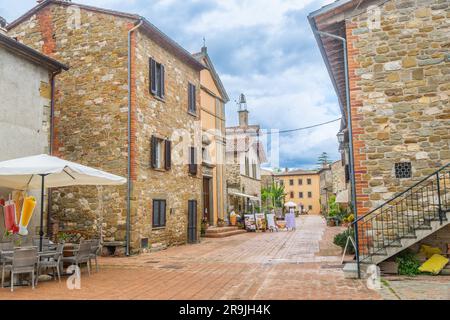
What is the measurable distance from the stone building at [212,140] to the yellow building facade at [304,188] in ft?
156

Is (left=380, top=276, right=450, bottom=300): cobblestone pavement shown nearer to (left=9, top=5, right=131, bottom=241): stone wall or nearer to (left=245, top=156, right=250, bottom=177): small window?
(left=9, top=5, right=131, bottom=241): stone wall

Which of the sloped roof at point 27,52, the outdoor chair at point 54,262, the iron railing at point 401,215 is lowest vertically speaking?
the outdoor chair at point 54,262

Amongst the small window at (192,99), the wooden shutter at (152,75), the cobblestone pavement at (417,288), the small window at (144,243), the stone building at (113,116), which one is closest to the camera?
the cobblestone pavement at (417,288)

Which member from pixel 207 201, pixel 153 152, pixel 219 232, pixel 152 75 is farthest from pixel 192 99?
pixel 219 232

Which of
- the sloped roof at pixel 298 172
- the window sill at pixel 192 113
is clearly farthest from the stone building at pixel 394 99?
the sloped roof at pixel 298 172

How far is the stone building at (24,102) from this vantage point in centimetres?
983

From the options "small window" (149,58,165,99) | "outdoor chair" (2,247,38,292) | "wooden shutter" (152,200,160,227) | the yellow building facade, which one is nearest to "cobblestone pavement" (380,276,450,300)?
"outdoor chair" (2,247,38,292)

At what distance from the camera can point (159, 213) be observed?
13578mm

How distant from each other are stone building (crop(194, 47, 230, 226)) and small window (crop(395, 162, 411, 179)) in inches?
470

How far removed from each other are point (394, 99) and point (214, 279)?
5208mm

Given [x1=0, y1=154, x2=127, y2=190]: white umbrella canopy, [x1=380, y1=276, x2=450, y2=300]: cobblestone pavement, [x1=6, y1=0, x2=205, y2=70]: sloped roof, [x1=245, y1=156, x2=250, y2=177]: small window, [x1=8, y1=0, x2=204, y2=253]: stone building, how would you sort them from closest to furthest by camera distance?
[x1=380, y1=276, x2=450, y2=300]: cobblestone pavement → [x1=0, y1=154, x2=127, y2=190]: white umbrella canopy → [x1=8, y1=0, x2=204, y2=253]: stone building → [x1=6, y1=0, x2=205, y2=70]: sloped roof → [x1=245, y1=156, x2=250, y2=177]: small window

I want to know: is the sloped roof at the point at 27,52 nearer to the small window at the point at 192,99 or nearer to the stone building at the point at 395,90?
the small window at the point at 192,99

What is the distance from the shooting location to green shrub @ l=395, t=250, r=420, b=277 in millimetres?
7960
